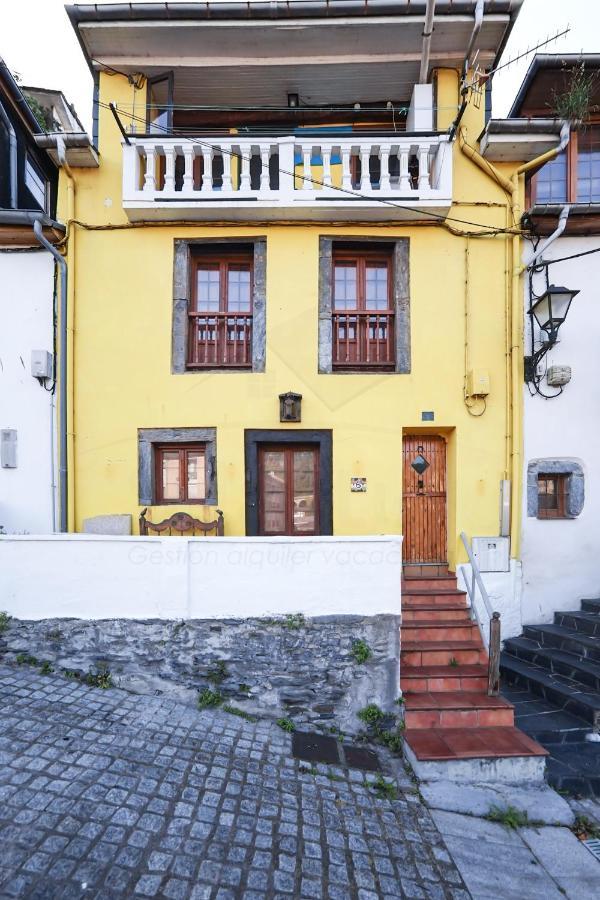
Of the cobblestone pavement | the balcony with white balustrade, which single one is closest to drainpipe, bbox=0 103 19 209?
the balcony with white balustrade

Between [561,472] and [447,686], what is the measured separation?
3481mm

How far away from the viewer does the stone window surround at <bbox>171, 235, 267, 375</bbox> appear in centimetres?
620

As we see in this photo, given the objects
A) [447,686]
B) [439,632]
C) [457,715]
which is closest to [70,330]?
[439,632]

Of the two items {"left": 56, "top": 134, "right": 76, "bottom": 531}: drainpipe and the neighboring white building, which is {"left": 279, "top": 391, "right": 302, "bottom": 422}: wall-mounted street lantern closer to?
{"left": 56, "top": 134, "right": 76, "bottom": 531}: drainpipe

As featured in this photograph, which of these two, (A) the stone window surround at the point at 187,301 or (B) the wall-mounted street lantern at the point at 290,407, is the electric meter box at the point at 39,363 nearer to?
(A) the stone window surround at the point at 187,301

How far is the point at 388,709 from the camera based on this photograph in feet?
14.7

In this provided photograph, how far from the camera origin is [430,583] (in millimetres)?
5957

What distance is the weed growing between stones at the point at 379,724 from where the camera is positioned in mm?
4391

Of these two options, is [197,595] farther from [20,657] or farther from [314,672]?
[20,657]

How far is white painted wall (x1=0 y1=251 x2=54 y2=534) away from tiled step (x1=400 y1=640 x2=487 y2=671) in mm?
5229

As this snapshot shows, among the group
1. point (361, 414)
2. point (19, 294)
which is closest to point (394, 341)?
point (361, 414)

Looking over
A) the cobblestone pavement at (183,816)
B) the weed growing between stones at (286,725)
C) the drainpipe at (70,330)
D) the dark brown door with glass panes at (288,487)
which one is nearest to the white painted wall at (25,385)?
the drainpipe at (70,330)

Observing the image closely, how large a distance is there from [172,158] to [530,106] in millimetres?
5580

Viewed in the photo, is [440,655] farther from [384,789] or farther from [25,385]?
[25,385]
